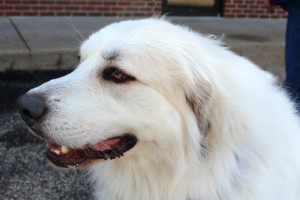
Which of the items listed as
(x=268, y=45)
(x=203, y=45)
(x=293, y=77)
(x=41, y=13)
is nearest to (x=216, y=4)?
(x=268, y=45)

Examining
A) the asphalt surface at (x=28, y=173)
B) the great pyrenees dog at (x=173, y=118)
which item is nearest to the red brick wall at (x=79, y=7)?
the asphalt surface at (x=28, y=173)

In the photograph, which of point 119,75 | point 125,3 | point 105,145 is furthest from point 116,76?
point 125,3

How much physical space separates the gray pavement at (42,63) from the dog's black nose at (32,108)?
1.51 metres

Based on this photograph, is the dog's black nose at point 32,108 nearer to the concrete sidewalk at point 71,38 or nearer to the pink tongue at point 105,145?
the pink tongue at point 105,145

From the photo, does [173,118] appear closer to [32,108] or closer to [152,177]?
[152,177]

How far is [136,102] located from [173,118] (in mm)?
237

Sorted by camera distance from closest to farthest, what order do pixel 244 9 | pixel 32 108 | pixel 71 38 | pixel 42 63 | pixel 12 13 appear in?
pixel 32 108
pixel 42 63
pixel 71 38
pixel 12 13
pixel 244 9

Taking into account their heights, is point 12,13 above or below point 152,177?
above

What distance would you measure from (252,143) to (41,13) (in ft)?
24.0

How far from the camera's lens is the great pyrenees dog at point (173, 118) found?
2.14m

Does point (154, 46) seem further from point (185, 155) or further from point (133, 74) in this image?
point (185, 155)

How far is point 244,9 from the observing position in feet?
31.4

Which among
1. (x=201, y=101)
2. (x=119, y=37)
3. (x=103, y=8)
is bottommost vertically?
(x=103, y=8)

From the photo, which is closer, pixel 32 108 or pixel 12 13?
pixel 32 108
